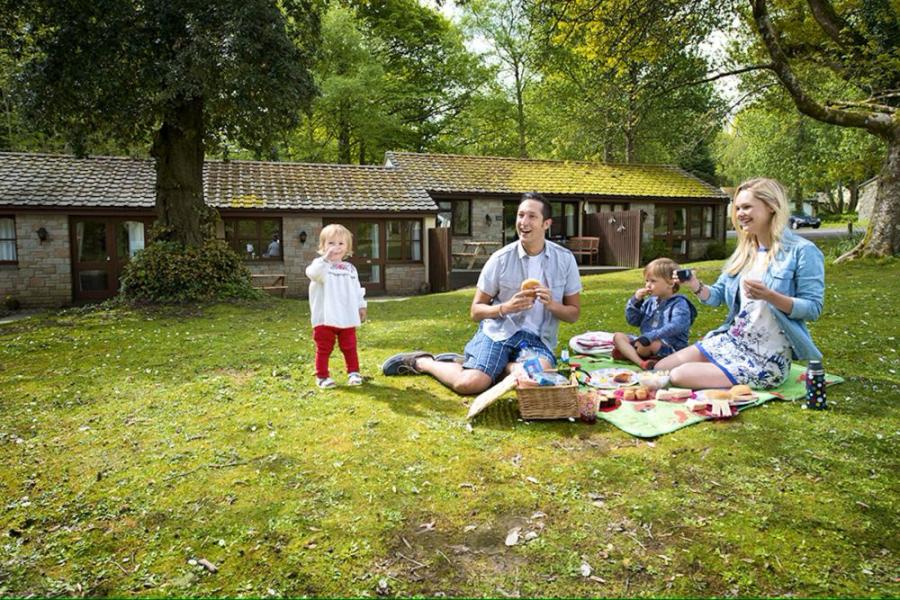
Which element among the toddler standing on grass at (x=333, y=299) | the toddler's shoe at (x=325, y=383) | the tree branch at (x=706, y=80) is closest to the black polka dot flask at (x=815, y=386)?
the toddler standing on grass at (x=333, y=299)

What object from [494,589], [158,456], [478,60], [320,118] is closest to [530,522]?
[494,589]

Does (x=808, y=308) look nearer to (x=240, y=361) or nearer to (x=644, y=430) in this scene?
(x=644, y=430)

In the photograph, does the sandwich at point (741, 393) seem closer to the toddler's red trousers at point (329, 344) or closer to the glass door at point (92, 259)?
the toddler's red trousers at point (329, 344)

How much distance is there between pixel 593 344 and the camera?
6.85m

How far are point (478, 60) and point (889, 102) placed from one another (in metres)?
25.3

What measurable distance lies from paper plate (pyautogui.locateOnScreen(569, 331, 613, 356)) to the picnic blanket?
1.89 metres

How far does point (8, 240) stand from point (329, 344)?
1643 cm

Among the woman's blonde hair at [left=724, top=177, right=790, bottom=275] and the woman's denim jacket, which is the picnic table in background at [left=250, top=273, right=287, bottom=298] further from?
the woman's denim jacket

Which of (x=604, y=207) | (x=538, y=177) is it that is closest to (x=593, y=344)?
(x=538, y=177)

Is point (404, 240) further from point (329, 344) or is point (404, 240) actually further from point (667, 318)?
point (667, 318)

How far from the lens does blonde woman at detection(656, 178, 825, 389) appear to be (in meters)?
4.61

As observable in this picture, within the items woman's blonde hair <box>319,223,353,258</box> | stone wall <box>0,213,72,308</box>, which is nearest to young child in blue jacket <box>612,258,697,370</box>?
woman's blonde hair <box>319,223,353,258</box>

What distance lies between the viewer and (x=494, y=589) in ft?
8.10

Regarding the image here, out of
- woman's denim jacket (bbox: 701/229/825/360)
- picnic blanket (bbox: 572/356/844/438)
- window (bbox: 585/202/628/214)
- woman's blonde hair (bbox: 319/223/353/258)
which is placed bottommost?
picnic blanket (bbox: 572/356/844/438)
